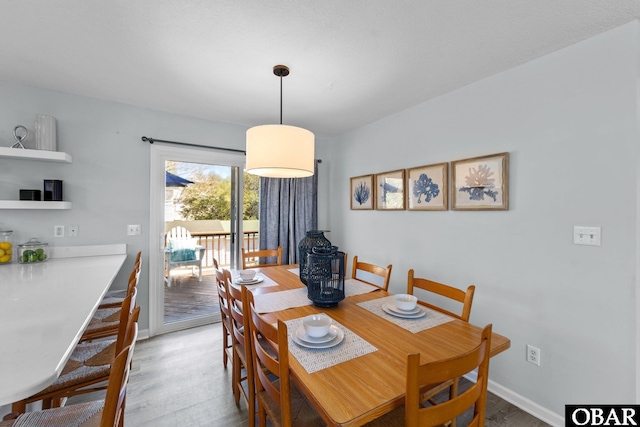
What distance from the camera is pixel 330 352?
1129mm

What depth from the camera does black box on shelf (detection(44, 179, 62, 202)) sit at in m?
2.29

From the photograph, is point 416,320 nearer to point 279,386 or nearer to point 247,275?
point 279,386

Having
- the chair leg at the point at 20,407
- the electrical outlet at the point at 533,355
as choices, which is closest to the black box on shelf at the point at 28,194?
the chair leg at the point at 20,407

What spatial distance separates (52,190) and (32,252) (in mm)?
532

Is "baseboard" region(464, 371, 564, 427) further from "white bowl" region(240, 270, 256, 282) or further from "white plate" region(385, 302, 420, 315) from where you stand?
"white bowl" region(240, 270, 256, 282)

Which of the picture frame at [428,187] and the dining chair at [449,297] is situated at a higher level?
the picture frame at [428,187]

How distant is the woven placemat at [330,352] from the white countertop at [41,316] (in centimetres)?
76

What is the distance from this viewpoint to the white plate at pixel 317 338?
1.17 metres

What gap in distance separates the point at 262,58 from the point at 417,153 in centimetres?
166

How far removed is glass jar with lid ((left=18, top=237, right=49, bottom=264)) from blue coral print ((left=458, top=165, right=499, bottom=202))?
359 cm

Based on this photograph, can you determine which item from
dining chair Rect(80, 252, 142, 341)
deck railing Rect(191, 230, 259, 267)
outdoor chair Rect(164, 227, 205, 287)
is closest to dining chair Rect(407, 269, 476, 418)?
dining chair Rect(80, 252, 142, 341)

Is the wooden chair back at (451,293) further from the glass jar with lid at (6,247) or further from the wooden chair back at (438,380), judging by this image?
the glass jar with lid at (6,247)

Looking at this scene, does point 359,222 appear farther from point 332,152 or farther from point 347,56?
point 347,56

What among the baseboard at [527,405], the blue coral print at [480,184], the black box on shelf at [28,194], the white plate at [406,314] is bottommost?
the baseboard at [527,405]
